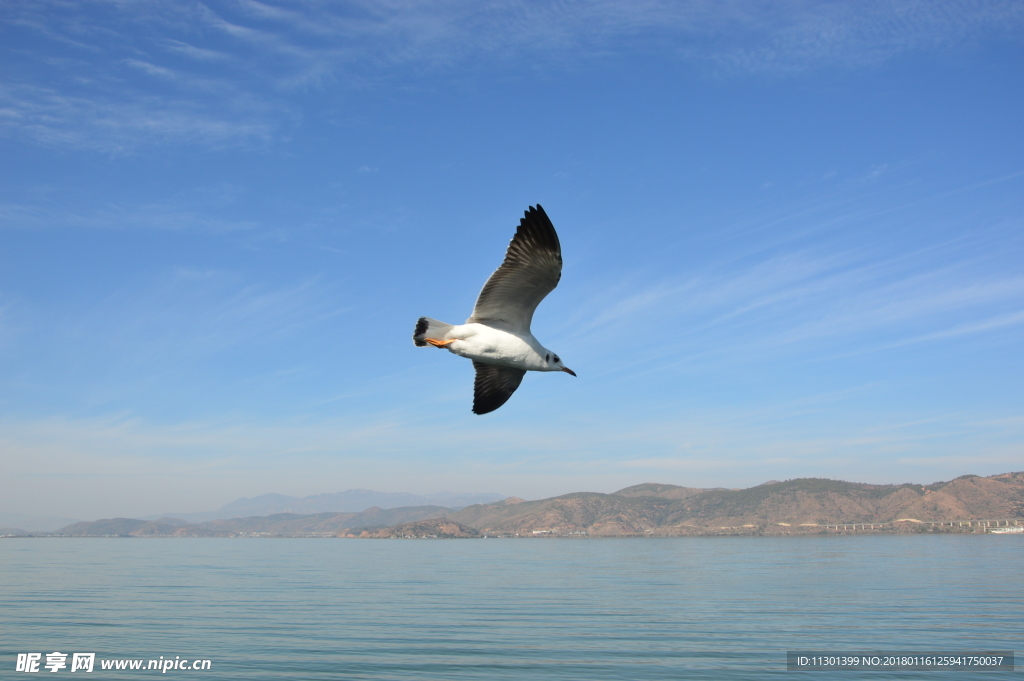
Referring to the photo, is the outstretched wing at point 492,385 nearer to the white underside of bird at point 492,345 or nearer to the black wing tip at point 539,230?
the white underside of bird at point 492,345

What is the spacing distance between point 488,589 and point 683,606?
2198cm

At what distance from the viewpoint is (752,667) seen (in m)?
33.0

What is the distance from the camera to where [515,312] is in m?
13.9

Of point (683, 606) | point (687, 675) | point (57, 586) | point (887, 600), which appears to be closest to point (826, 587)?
point (887, 600)

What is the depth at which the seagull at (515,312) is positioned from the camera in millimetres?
13023

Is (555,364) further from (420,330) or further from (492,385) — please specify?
(420,330)

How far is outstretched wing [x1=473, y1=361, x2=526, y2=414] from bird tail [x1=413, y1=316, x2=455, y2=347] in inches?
77.6

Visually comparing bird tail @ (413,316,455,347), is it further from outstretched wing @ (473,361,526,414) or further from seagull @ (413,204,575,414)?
outstretched wing @ (473,361,526,414)

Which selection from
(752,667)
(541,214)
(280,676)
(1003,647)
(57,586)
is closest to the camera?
(541,214)


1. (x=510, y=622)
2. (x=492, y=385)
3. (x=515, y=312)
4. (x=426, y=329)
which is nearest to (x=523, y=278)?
(x=515, y=312)

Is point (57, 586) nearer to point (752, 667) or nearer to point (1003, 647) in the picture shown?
point (752, 667)

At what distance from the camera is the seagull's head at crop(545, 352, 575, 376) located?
47.3ft

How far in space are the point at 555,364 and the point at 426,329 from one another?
2775mm

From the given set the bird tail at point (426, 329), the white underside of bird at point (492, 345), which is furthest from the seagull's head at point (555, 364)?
the bird tail at point (426, 329)
